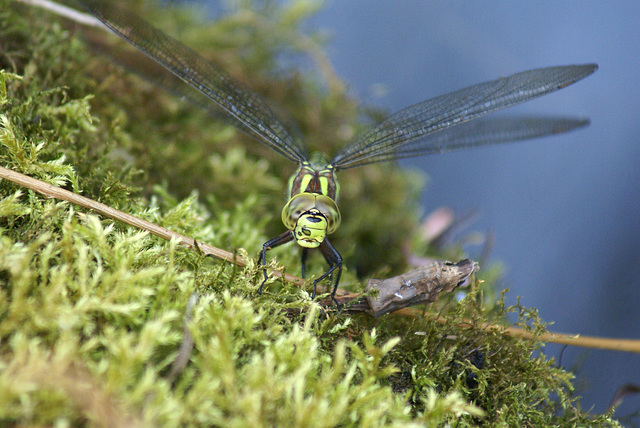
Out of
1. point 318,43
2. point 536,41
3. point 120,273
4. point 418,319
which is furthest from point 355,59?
point 120,273

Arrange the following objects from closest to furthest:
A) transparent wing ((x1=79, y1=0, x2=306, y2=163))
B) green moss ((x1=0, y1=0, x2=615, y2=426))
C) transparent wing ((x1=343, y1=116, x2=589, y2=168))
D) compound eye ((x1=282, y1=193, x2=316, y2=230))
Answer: green moss ((x1=0, y1=0, x2=615, y2=426)), compound eye ((x1=282, y1=193, x2=316, y2=230)), transparent wing ((x1=79, y1=0, x2=306, y2=163)), transparent wing ((x1=343, y1=116, x2=589, y2=168))

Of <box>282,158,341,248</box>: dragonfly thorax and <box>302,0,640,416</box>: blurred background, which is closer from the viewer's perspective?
<box>282,158,341,248</box>: dragonfly thorax

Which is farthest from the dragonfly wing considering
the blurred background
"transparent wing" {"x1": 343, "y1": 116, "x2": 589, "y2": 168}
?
the blurred background

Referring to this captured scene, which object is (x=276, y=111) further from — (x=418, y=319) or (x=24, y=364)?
(x=24, y=364)

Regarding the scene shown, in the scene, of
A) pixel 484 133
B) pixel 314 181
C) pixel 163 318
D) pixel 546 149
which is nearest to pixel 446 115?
pixel 484 133

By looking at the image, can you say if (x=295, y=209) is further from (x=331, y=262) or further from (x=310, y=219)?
(x=331, y=262)

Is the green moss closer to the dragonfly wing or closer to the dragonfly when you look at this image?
the dragonfly

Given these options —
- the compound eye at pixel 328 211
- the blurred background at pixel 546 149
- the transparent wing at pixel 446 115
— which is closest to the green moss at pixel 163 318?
the compound eye at pixel 328 211
